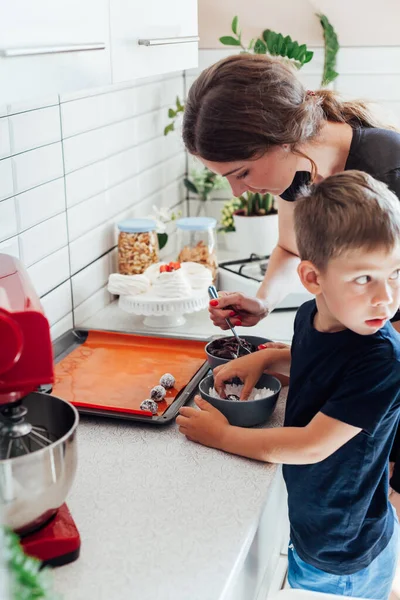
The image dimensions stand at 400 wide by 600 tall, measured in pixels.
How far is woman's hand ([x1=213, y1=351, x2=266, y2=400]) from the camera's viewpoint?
1.50 meters

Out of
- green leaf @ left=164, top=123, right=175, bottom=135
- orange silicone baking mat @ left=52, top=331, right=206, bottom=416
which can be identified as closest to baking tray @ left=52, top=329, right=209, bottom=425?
orange silicone baking mat @ left=52, top=331, right=206, bottom=416

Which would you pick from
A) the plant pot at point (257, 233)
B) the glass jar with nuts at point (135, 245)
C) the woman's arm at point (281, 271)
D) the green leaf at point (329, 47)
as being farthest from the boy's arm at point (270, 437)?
the green leaf at point (329, 47)

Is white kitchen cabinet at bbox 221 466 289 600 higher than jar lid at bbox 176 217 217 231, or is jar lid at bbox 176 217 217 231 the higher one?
jar lid at bbox 176 217 217 231

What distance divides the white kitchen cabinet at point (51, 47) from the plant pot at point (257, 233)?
121cm

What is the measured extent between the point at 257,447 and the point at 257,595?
0.33 m

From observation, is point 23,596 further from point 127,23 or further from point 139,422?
point 127,23

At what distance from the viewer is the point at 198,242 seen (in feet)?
7.55

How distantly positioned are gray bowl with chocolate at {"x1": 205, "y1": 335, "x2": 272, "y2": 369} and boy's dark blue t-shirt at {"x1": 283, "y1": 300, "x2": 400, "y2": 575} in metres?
0.22

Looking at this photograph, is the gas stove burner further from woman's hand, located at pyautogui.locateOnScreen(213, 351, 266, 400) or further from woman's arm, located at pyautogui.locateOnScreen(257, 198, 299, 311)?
woman's arm, located at pyautogui.locateOnScreen(257, 198, 299, 311)

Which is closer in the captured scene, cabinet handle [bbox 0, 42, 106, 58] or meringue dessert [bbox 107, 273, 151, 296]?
cabinet handle [bbox 0, 42, 106, 58]

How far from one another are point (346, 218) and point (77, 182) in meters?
0.95

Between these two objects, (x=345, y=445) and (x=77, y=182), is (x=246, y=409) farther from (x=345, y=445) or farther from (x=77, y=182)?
(x=77, y=182)

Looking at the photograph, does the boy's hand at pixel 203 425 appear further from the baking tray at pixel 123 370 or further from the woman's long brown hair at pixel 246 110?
the woman's long brown hair at pixel 246 110

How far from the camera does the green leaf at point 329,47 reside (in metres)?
2.62
